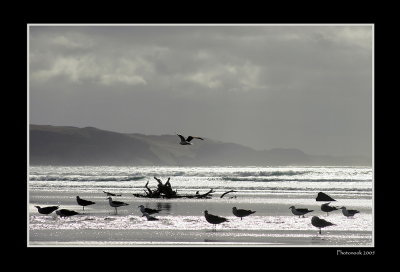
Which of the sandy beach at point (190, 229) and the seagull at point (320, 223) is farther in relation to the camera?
the seagull at point (320, 223)

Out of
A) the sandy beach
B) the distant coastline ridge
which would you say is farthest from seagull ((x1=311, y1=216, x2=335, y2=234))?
the distant coastline ridge

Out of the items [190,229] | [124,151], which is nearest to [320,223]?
[190,229]

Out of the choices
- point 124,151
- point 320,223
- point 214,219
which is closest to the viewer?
point 320,223

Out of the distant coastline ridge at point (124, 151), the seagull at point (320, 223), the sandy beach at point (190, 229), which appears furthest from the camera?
the distant coastline ridge at point (124, 151)

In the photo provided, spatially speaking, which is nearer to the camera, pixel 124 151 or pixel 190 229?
pixel 190 229

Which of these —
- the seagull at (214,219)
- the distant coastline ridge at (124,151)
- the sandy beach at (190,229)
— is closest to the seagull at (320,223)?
the sandy beach at (190,229)

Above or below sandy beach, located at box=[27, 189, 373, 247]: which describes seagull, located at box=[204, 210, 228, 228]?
above

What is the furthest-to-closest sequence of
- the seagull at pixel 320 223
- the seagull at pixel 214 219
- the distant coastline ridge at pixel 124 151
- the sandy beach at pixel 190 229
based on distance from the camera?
the distant coastline ridge at pixel 124 151 < the seagull at pixel 214 219 < the seagull at pixel 320 223 < the sandy beach at pixel 190 229

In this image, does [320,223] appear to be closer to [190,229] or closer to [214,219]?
[214,219]

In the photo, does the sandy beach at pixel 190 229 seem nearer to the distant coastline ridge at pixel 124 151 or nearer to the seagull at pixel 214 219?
the seagull at pixel 214 219

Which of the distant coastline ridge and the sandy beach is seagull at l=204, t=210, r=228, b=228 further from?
the distant coastline ridge

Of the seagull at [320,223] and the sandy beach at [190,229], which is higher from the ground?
the seagull at [320,223]

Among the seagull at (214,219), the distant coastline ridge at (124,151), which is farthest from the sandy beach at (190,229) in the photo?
the distant coastline ridge at (124,151)
